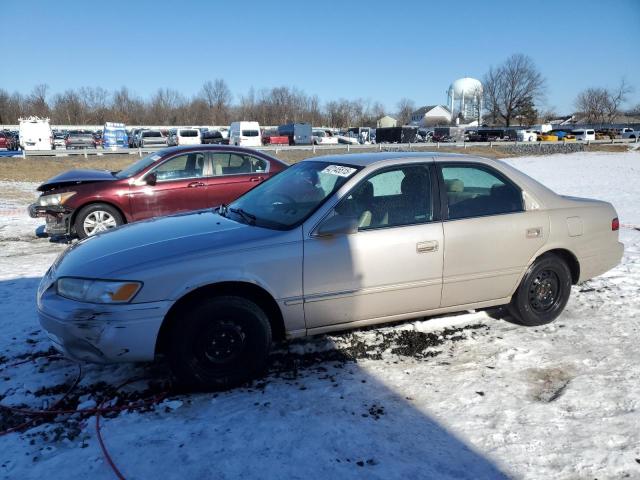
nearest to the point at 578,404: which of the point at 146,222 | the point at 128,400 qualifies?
the point at 128,400

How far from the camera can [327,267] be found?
3455 mm

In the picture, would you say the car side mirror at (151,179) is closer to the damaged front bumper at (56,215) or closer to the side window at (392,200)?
the damaged front bumper at (56,215)

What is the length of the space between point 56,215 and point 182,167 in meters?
2.00

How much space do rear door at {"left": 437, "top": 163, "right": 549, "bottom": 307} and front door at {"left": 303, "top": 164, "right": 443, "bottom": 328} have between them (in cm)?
14

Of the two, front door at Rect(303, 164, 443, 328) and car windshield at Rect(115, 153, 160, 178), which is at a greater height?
car windshield at Rect(115, 153, 160, 178)

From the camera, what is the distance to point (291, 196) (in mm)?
3988

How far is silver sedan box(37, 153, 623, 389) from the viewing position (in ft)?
10.2

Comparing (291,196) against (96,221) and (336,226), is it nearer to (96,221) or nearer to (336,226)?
(336,226)

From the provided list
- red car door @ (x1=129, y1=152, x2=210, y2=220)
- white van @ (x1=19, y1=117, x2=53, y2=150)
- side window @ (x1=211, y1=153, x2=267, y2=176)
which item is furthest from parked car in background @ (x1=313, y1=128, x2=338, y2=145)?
red car door @ (x1=129, y1=152, x2=210, y2=220)

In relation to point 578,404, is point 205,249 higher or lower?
higher

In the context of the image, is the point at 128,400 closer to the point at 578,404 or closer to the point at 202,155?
the point at 578,404

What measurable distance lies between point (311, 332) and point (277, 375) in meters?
0.40

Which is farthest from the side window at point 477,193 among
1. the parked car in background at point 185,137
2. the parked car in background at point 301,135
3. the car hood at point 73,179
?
the parked car in background at point 301,135

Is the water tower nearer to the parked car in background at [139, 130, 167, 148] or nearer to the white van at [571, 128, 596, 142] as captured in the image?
the white van at [571, 128, 596, 142]
